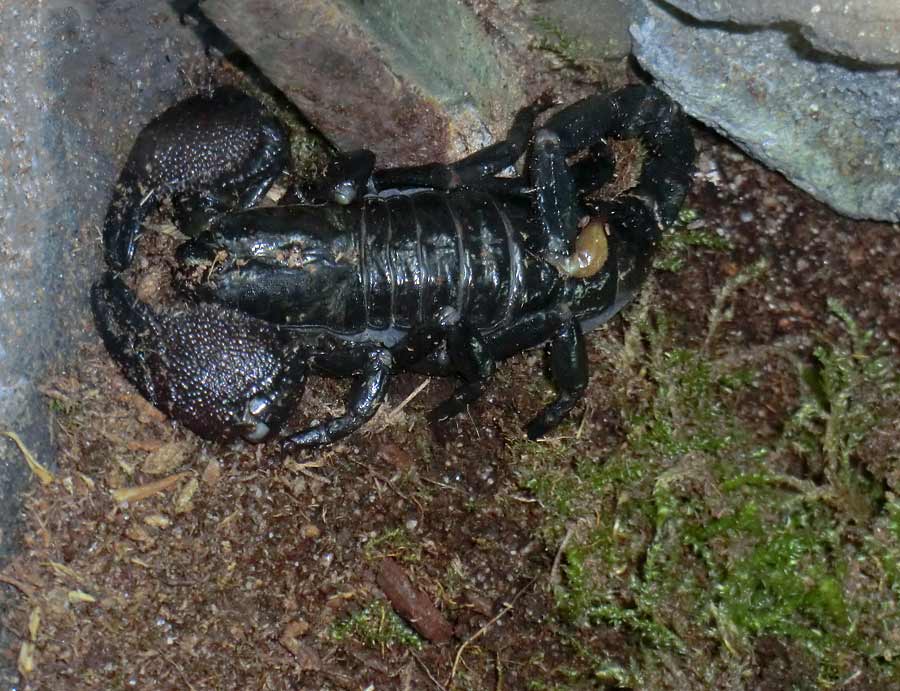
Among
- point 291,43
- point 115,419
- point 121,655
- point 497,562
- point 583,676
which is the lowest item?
point 583,676

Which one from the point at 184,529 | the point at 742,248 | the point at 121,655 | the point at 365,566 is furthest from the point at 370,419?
the point at 742,248

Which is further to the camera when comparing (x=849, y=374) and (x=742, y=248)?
(x=742, y=248)

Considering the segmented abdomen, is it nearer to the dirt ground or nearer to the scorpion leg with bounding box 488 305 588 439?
the scorpion leg with bounding box 488 305 588 439

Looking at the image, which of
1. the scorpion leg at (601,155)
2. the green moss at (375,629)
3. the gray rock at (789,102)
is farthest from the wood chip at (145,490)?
the gray rock at (789,102)

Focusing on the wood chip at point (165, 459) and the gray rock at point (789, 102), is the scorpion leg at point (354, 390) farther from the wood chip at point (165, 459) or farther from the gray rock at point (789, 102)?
the gray rock at point (789, 102)

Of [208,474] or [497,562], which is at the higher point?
[208,474]

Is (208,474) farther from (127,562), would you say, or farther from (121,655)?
(121,655)

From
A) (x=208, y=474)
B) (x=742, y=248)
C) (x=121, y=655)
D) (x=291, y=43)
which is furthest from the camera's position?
(x=742, y=248)
